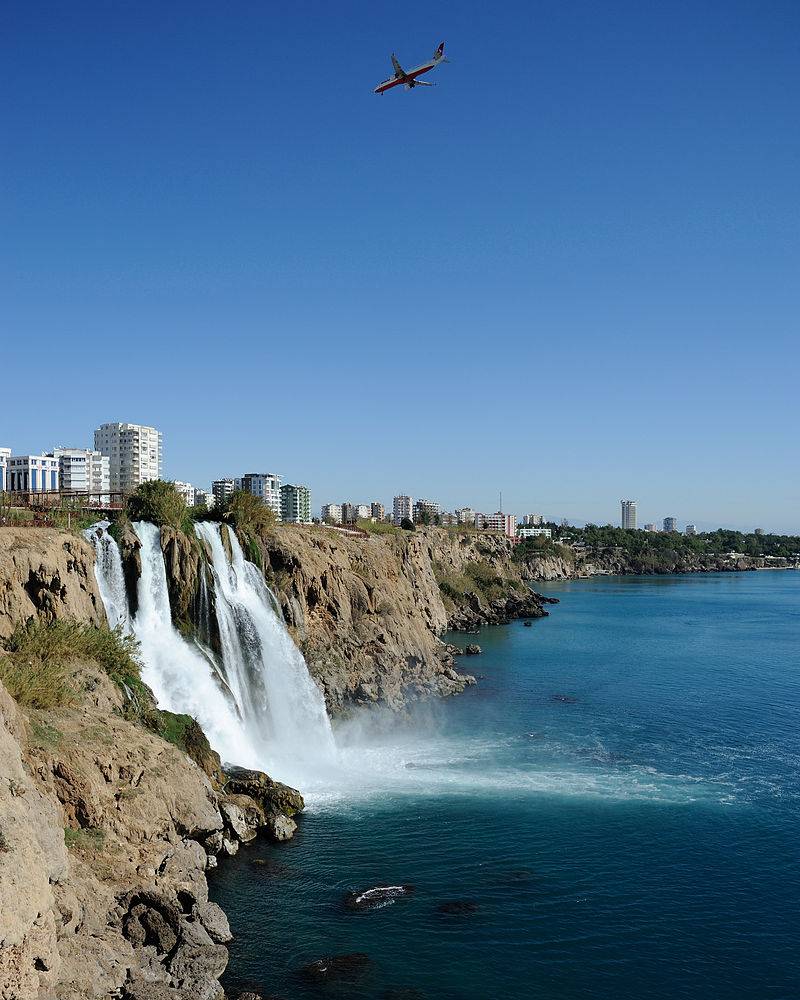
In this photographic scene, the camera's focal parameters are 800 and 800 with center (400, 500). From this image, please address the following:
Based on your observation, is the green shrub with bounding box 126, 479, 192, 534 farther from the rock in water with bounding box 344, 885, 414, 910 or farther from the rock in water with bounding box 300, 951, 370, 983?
the rock in water with bounding box 300, 951, 370, 983

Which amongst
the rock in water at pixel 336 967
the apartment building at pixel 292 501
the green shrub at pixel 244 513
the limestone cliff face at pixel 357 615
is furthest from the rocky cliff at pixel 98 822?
the apartment building at pixel 292 501

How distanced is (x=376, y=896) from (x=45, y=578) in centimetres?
1413

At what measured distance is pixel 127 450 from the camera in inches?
5999

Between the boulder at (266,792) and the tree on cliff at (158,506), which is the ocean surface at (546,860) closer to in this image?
the boulder at (266,792)

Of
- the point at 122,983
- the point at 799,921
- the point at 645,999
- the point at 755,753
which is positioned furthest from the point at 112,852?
the point at 755,753

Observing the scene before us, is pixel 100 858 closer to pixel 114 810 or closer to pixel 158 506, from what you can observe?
pixel 114 810

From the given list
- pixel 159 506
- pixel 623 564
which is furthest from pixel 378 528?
pixel 623 564

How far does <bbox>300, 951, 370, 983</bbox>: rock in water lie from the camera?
53.5 ft

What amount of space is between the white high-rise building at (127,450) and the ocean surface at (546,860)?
4801 inches

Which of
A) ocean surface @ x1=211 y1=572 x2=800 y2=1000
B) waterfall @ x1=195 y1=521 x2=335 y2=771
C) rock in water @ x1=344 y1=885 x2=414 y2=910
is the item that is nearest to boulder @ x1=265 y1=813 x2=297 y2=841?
ocean surface @ x1=211 y1=572 x2=800 y2=1000

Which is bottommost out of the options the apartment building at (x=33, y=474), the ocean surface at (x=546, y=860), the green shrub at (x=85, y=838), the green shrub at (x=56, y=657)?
the ocean surface at (x=546, y=860)

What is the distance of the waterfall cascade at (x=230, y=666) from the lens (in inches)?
1148

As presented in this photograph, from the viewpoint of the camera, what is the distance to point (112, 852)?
714 inches

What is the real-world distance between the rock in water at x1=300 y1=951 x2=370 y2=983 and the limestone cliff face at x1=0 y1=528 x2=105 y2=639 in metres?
13.2
